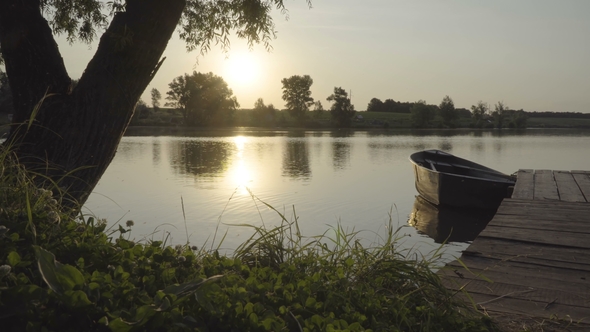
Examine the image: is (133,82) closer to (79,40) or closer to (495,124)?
(79,40)

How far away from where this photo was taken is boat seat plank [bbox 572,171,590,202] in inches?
335

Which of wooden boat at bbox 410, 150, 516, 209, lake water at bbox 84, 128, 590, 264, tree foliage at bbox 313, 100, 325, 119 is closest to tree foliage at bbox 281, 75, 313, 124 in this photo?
tree foliage at bbox 313, 100, 325, 119

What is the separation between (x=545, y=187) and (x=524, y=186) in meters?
0.38

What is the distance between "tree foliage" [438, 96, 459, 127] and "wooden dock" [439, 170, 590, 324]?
279 ft

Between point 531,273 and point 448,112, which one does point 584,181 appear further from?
point 448,112

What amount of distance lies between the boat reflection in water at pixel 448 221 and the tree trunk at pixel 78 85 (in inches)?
263

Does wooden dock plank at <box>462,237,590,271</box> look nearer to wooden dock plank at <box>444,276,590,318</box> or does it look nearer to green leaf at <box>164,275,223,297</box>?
wooden dock plank at <box>444,276,590,318</box>

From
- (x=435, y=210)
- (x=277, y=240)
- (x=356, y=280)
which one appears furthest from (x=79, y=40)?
(x=435, y=210)

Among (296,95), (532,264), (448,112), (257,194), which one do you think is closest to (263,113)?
(296,95)

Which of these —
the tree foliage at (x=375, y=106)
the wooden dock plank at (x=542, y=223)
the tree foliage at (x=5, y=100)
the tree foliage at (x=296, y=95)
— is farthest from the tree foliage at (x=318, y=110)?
the wooden dock plank at (x=542, y=223)

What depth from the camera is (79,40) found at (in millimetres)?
6348

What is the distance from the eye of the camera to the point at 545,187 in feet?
30.8

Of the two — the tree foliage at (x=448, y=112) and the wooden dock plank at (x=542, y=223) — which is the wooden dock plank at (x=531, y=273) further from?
the tree foliage at (x=448, y=112)

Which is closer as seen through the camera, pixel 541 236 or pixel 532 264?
pixel 532 264
